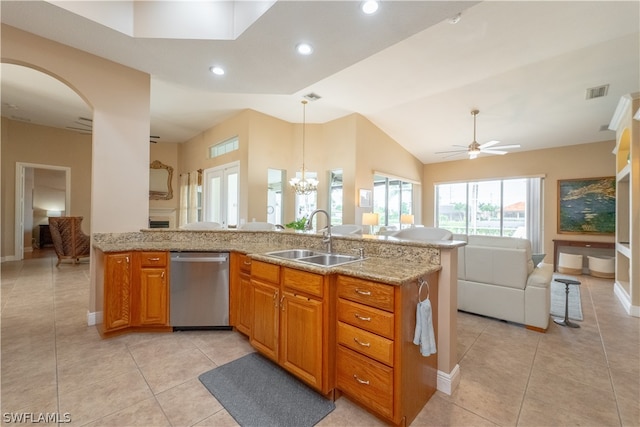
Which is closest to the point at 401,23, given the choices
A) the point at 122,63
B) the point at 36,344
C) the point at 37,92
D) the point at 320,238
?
the point at 320,238

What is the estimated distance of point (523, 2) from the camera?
2842 millimetres

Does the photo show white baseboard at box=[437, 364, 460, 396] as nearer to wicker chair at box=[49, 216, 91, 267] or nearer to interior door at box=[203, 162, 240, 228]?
interior door at box=[203, 162, 240, 228]

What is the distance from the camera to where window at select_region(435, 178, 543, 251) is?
7004 millimetres

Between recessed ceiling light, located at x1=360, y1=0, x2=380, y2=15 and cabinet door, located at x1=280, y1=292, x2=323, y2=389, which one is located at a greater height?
recessed ceiling light, located at x1=360, y1=0, x2=380, y2=15

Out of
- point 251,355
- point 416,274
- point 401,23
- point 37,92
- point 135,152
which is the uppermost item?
point 37,92

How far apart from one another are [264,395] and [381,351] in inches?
36.8

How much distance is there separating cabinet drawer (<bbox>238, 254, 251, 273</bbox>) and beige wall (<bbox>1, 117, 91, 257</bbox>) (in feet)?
23.3

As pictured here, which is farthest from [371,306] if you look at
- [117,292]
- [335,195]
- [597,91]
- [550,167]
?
[550,167]

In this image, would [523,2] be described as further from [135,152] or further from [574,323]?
[135,152]

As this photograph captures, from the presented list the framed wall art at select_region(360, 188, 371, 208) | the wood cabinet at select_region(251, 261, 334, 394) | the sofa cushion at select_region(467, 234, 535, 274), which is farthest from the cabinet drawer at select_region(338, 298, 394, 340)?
the framed wall art at select_region(360, 188, 371, 208)

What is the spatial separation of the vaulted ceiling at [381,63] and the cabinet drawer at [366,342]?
2417 mm

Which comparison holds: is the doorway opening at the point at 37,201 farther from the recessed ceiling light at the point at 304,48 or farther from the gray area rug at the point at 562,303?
the gray area rug at the point at 562,303

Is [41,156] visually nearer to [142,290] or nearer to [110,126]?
[110,126]

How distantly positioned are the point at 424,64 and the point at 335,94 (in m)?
1.63
